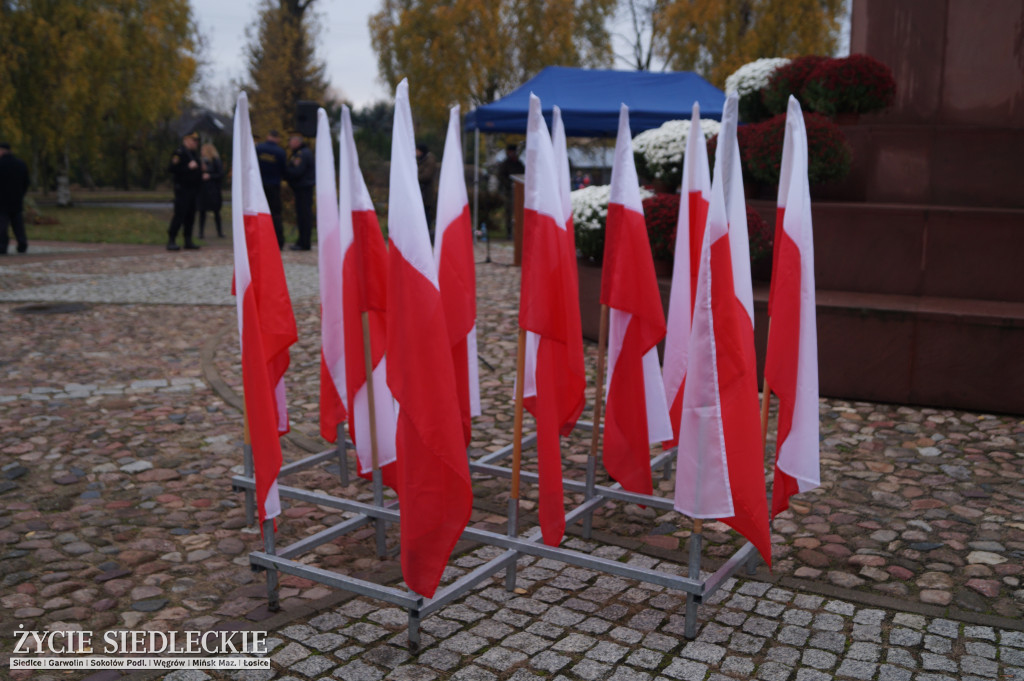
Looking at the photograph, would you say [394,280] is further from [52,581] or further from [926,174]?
[926,174]

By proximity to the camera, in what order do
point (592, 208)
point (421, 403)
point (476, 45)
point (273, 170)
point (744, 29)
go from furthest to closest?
point (744, 29) < point (476, 45) < point (273, 170) < point (592, 208) < point (421, 403)

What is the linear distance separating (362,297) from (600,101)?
482 inches

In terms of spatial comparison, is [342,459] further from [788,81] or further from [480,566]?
[788,81]

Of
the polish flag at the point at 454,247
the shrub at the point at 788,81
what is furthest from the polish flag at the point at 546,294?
the shrub at the point at 788,81

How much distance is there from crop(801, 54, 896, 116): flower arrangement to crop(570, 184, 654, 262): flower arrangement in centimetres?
189

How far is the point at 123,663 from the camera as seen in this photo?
3.44 m

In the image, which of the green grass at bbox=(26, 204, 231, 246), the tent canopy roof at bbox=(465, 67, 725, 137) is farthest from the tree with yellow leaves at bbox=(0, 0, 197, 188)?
Answer: the tent canopy roof at bbox=(465, 67, 725, 137)

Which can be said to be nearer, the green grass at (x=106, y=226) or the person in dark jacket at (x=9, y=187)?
the person in dark jacket at (x=9, y=187)

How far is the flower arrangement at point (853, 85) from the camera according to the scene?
8422mm

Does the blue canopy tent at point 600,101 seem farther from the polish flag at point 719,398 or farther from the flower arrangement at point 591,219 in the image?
the polish flag at point 719,398

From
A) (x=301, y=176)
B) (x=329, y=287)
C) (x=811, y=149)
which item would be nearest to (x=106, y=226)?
(x=301, y=176)

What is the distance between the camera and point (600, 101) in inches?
609

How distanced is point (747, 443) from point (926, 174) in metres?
6.00

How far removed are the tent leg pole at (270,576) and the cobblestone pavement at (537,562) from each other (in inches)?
2.2
